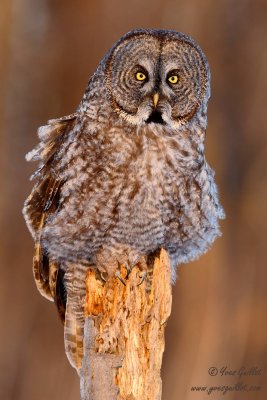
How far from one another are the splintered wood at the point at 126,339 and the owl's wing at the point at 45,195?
43cm

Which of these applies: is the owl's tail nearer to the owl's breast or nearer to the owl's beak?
the owl's breast

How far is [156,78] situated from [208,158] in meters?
3.27

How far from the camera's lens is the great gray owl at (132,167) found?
3.25 metres

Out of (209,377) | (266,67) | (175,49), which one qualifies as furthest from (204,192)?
(266,67)

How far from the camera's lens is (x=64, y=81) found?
6738mm

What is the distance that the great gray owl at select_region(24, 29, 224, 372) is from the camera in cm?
325

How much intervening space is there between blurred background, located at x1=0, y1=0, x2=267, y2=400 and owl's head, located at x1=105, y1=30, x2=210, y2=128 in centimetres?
315

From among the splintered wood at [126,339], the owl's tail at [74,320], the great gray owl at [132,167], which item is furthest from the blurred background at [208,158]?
the splintered wood at [126,339]

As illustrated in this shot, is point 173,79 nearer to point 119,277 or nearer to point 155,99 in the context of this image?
point 155,99

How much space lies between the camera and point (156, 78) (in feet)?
10.9

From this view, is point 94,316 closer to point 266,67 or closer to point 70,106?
point 70,106

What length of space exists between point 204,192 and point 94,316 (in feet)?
2.38

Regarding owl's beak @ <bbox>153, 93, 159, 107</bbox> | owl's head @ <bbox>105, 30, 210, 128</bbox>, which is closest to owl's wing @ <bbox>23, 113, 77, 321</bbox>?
owl's head @ <bbox>105, 30, 210, 128</bbox>

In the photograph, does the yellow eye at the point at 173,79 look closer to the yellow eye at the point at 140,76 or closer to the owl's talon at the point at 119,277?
the yellow eye at the point at 140,76
